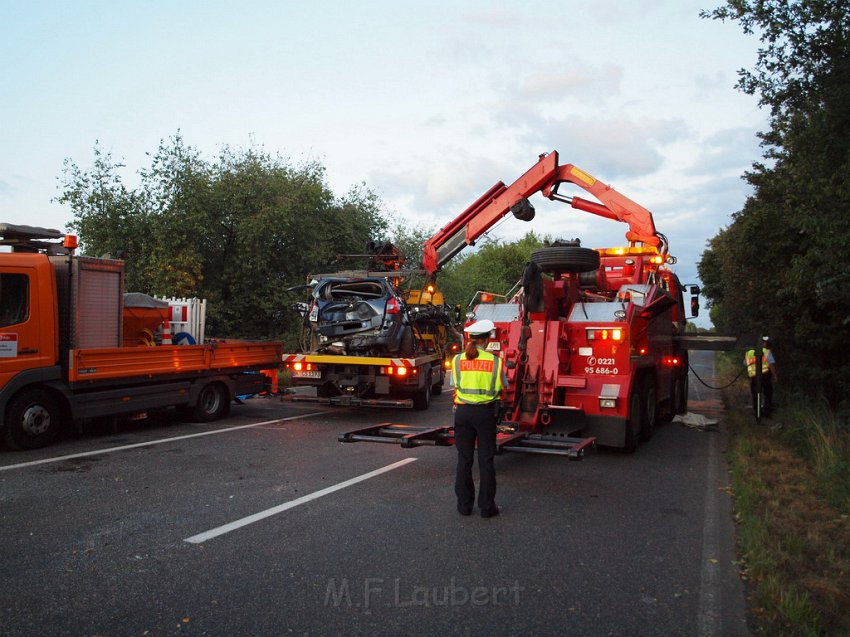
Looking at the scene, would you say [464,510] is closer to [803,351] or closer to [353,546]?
[353,546]

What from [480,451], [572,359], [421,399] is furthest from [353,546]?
[421,399]

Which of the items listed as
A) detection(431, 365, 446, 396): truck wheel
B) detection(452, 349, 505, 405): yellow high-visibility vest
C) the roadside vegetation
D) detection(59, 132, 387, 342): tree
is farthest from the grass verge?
detection(59, 132, 387, 342): tree

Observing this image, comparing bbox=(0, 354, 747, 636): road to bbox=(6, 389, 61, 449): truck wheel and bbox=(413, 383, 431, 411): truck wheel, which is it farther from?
bbox=(413, 383, 431, 411): truck wheel

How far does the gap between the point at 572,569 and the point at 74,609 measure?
316 centimetres

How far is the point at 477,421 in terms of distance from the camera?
611 centimetres

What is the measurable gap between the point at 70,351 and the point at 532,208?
8.34m

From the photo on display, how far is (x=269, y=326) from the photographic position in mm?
20312

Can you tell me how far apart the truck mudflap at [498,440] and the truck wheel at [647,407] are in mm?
2257

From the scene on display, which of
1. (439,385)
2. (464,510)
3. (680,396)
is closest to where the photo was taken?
(464,510)

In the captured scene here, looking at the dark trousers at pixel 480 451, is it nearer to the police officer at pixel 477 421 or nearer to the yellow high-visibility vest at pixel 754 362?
the police officer at pixel 477 421

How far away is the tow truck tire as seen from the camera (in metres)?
8.98

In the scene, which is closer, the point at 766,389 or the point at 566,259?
the point at 566,259

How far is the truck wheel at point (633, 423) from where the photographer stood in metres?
8.73

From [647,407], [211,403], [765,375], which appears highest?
[765,375]
